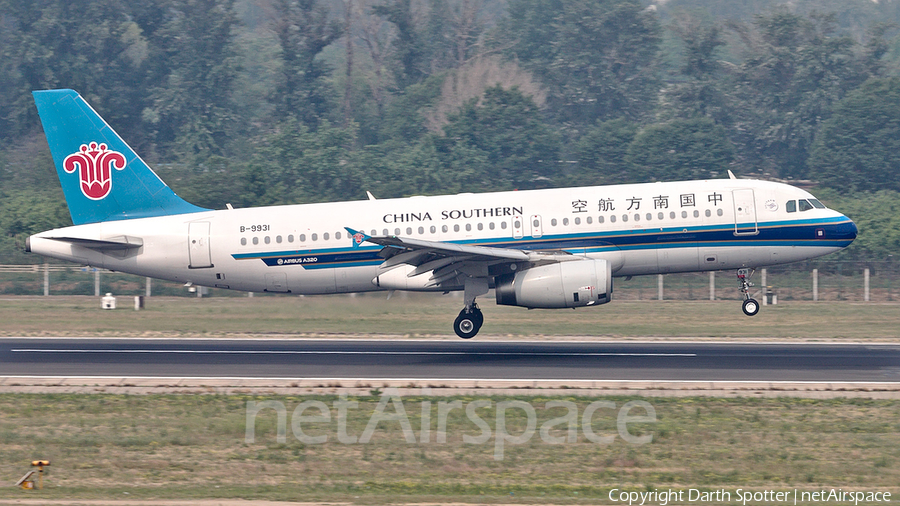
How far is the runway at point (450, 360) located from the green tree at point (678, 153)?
115ft

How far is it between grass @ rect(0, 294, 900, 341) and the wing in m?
2.01

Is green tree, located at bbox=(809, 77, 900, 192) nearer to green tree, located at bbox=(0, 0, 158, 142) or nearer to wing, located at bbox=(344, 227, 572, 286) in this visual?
wing, located at bbox=(344, 227, 572, 286)

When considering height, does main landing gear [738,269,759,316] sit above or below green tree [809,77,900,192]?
below

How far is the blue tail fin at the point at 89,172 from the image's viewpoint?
30.2 meters

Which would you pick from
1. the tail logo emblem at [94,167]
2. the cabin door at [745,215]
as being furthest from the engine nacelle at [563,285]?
the tail logo emblem at [94,167]

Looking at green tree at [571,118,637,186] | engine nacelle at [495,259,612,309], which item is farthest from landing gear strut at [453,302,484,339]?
green tree at [571,118,637,186]

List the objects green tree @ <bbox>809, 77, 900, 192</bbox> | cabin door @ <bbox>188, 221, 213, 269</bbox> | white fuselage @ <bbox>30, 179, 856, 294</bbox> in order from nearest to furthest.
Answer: white fuselage @ <bbox>30, 179, 856, 294</bbox>
cabin door @ <bbox>188, 221, 213, 269</bbox>
green tree @ <bbox>809, 77, 900, 192</bbox>

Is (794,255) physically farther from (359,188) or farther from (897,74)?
(897,74)

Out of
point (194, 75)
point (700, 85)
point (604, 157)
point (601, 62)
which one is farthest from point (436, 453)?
point (601, 62)

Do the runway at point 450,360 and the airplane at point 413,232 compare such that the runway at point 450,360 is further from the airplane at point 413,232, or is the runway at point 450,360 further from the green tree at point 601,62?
the green tree at point 601,62

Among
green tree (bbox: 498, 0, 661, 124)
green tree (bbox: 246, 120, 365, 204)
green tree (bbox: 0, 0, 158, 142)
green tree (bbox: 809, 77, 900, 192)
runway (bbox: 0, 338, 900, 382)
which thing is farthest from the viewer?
green tree (bbox: 498, 0, 661, 124)

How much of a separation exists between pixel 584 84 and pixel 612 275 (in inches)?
2451

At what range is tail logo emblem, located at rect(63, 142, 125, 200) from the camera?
99.1 feet

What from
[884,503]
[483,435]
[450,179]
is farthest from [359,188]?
[884,503]
